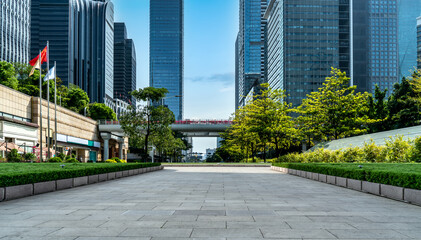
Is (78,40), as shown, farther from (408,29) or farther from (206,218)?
(206,218)

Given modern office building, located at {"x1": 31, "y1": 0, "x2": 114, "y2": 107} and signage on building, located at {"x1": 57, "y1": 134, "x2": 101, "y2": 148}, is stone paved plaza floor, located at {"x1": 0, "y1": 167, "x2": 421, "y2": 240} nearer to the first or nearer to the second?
signage on building, located at {"x1": 57, "y1": 134, "x2": 101, "y2": 148}

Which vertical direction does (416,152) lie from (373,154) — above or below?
above

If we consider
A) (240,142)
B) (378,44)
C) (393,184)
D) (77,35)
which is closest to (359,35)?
(378,44)

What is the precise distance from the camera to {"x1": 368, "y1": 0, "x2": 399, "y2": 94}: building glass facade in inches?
6309

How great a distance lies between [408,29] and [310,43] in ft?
272

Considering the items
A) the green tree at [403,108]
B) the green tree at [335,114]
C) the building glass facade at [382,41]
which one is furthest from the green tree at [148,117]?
the building glass facade at [382,41]

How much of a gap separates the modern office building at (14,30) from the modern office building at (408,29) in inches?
6643

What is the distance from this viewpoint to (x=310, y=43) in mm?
136125

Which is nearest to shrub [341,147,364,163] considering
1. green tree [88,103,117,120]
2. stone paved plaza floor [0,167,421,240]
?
stone paved plaza floor [0,167,421,240]

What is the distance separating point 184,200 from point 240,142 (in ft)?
160

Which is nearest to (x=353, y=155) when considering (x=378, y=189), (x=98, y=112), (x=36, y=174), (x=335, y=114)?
(x=378, y=189)

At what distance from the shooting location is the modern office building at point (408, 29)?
180m

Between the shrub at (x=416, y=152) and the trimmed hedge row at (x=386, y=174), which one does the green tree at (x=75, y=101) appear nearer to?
the trimmed hedge row at (x=386, y=174)

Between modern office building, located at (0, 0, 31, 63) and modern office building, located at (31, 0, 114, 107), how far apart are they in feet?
152
